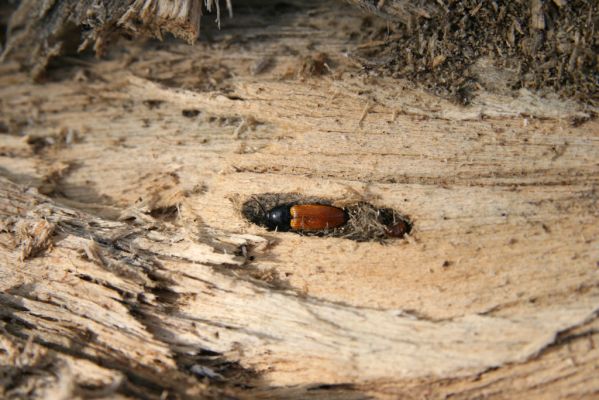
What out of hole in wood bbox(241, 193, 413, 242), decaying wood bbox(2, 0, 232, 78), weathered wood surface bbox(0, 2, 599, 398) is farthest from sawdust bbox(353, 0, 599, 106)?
decaying wood bbox(2, 0, 232, 78)

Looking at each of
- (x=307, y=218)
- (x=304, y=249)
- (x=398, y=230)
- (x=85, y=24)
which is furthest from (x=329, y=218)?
(x=85, y=24)

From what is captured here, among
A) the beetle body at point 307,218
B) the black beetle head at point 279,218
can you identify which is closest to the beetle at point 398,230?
the beetle body at point 307,218

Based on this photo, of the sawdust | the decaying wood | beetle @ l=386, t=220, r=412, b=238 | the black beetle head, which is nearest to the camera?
beetle @ l=386, t=220, r=412, b=238

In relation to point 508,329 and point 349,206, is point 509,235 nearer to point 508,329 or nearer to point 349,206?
point 508,329

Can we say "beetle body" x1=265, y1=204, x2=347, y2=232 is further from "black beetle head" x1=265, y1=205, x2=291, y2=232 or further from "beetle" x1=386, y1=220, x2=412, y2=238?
"beetle" x1=386, y1=220, x2=412, y2=238

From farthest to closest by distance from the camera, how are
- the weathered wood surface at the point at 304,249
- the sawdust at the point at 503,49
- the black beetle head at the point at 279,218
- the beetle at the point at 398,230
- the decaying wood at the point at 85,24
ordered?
the decaying wood at the point at 85,24
the black beetle head at the point at 279,218
the sawdust at the point at 503,49
the beetle at the point at 398,230
the weathered wood surface at the point at 304,249

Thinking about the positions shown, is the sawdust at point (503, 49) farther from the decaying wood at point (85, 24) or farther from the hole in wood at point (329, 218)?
the decaying wood at point (85, 24)

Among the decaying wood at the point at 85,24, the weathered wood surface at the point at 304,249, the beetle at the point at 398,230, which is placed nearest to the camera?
the weathered wood surface at the point at 304,249

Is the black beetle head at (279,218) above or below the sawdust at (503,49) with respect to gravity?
below
